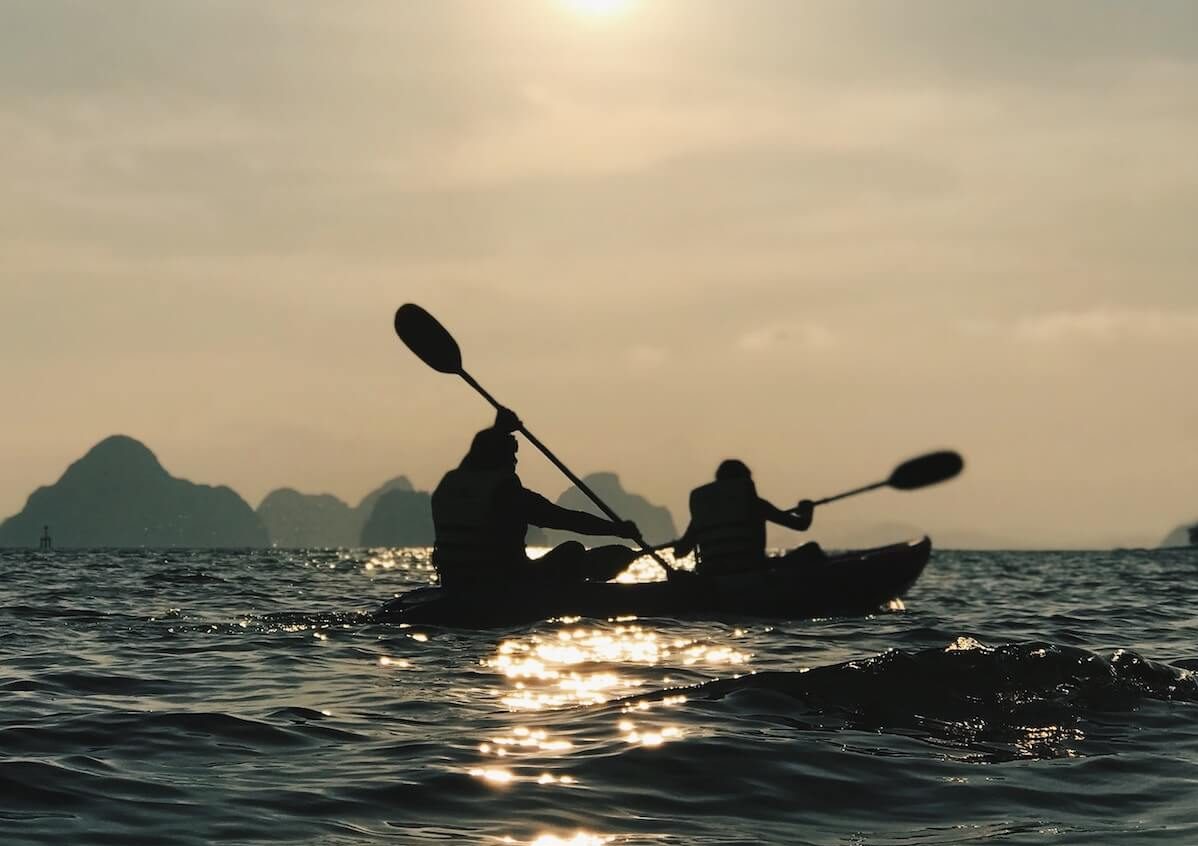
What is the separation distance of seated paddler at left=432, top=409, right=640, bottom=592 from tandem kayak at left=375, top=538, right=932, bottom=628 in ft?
0.67

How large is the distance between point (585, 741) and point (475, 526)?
6.76 meters

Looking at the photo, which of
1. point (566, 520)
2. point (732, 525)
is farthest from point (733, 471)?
point (566, 520)

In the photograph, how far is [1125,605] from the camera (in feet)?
67.6

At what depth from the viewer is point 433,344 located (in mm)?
16578

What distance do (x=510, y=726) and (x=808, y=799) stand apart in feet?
6.74

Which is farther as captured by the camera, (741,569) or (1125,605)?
(1125,605)

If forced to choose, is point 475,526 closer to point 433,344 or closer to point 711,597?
point 711,597

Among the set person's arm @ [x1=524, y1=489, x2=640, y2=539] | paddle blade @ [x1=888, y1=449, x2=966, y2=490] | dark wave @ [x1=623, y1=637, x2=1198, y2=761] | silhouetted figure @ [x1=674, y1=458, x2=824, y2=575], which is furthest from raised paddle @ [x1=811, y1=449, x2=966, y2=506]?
dark wave @ [x1=623, y1=637, x2=1198, y2=761]

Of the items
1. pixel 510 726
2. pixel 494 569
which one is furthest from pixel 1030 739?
pixel 494 569

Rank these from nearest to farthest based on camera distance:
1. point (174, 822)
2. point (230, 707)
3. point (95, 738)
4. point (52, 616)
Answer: point (174, 822)
point (95, 738)
point (230, 707)
point (52, 616)

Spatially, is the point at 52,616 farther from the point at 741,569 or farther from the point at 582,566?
the point at 741,569

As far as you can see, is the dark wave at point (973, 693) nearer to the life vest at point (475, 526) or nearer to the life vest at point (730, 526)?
the life vest at point (475, 526)

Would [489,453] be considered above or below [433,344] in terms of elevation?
below

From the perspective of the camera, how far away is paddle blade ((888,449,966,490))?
1941 cm
